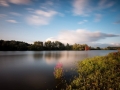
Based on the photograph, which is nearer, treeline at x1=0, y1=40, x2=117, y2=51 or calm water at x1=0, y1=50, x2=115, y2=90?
calm water at x1=0, y1=50, x2=115, y2=90

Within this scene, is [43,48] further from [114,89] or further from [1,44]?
[114,89]

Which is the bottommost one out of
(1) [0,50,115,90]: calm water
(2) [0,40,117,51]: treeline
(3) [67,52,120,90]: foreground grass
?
(1) [0,50,115,90]: calm water

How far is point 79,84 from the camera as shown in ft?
31.7

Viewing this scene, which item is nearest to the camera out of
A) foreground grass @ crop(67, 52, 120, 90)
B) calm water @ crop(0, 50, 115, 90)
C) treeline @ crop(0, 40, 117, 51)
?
foreground grass @ crop(67, 52, 120, 90)

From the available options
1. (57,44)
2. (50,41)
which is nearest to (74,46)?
(57,44)

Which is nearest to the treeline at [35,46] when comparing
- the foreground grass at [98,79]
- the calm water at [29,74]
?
the calm water at [29,74]

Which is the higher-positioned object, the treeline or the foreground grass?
the treeline

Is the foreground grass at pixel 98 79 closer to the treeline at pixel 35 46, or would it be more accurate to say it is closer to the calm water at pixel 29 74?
the calm water at pixel 29 74

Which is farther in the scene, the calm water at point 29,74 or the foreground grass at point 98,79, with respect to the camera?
the calm water at point 29,74

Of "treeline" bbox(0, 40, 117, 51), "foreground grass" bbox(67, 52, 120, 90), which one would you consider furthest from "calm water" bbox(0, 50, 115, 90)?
"treeline" bbox(0, 40, 117, 51)

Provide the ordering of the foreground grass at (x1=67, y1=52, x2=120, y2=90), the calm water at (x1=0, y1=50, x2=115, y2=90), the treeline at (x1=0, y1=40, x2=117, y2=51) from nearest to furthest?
the foreground grass at (x1=67, y1=52, x2=120, y2=90) < the calm water at (x1=0, y1=50, x2=115, y2=90) < the treeline at (x1=0, y1=40, x2=117, y2=51)

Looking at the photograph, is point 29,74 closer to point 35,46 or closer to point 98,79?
point 98,79

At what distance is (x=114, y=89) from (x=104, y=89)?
0.79 metres

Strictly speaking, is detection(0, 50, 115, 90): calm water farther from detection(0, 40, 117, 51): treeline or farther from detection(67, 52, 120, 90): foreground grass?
detection(0, 40, 117, 51): treeline
